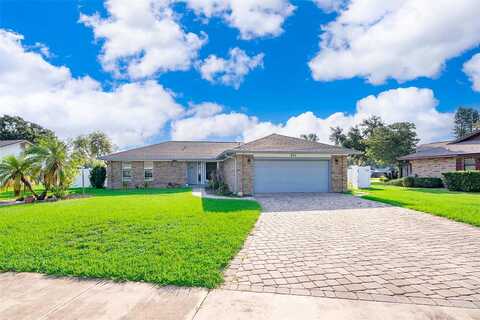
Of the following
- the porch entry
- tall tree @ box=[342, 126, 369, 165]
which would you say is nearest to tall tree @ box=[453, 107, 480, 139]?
tall tree @ box=[342, 126, 369, 165]

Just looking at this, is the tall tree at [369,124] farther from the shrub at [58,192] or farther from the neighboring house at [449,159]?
the shrub at [58,192]

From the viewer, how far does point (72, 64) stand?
564 inches

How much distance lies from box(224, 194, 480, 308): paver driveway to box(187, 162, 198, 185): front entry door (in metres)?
15.7

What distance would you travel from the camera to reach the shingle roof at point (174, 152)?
21250 millimetres

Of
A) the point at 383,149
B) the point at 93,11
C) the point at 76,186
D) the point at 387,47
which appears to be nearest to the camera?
the point at 93,11

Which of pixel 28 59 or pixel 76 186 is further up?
pixel 28 59

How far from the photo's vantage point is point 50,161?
13.8m

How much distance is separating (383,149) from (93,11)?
1185 inches

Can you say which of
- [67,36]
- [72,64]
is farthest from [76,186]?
[67,36]

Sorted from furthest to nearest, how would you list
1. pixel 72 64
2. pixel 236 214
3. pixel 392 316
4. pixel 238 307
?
pixel 72 64 → pixel 236 214 → pixel 238 307 → pixel 392 316

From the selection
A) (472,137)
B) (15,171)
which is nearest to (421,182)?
(472,137)

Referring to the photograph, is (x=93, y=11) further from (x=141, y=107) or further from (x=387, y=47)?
(x=387, y=47)

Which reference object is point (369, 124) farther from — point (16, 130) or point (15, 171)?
point (16, 130)

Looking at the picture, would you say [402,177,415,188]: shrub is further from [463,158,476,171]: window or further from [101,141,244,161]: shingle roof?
[101,141,244,161]: shingle roof
